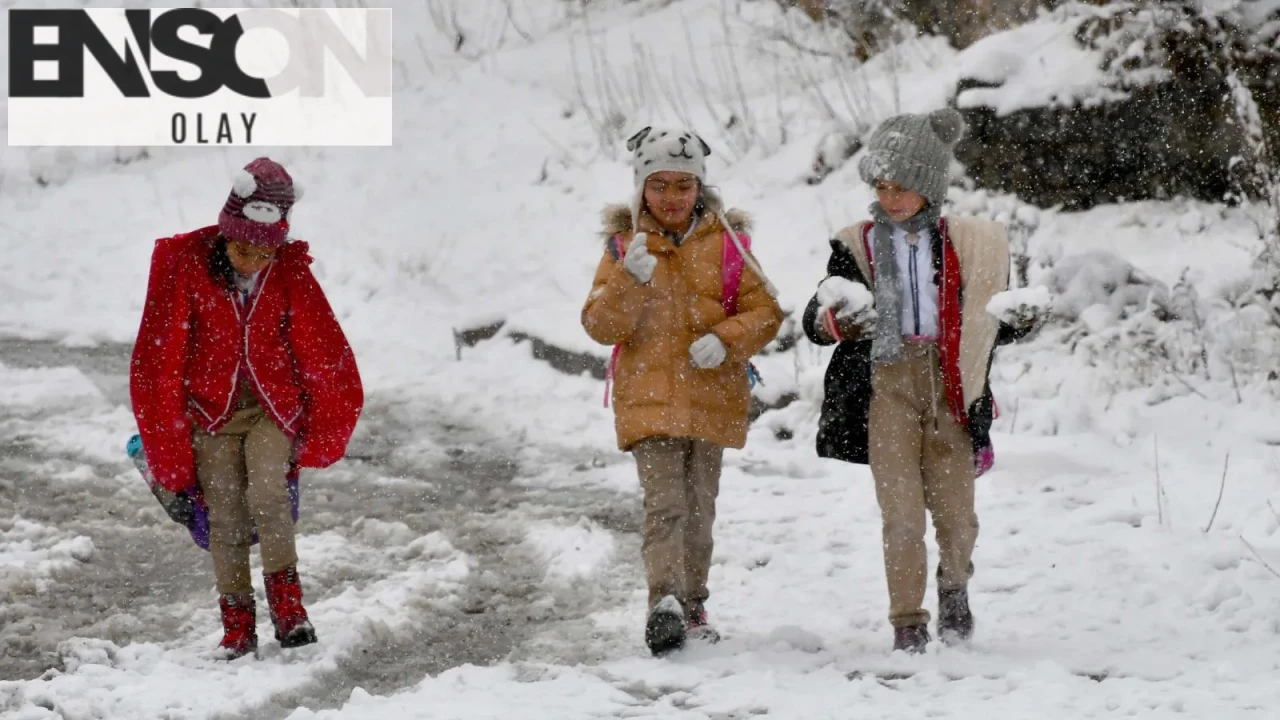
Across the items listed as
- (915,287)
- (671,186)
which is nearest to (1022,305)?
(915,287)

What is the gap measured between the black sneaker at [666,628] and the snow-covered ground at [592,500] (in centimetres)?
5

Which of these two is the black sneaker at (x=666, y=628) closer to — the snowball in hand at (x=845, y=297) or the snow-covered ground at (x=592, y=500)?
the snow-covered ground at (x=592, y=500)

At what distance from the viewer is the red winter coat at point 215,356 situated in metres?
4.97

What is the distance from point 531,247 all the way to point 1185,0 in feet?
17.3

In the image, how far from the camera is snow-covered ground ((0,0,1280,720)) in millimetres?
4527

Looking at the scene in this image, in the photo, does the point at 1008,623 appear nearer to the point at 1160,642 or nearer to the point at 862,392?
the point at 1160,642

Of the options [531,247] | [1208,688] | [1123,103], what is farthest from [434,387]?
[1208,688]

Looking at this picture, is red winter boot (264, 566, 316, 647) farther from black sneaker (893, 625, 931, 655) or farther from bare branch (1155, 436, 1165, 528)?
bare branch (1155, 436, 1165, 528)

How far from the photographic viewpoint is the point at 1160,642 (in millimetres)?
4816

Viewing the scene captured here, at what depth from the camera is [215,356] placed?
16.5ft

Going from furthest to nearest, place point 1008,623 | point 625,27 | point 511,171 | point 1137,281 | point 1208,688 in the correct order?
point 625,27
point 511,171
point 1137,281
point 1008,623
point 1208,688

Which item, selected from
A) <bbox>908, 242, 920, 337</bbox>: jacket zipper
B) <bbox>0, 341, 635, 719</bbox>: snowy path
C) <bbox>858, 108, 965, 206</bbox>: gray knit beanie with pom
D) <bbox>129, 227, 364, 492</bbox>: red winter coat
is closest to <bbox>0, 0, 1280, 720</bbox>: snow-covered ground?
<bbox>0, 341, 635, 719</bbox>: snowy path

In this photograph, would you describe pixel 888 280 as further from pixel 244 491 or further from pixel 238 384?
pixel 244 491

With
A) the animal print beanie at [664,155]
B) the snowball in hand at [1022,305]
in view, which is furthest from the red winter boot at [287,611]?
the snowball in hand at [1022,305]
